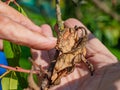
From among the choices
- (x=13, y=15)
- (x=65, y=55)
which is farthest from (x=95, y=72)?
(x=13, y=15)

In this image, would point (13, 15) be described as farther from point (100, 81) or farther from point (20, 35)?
point (100, 81)

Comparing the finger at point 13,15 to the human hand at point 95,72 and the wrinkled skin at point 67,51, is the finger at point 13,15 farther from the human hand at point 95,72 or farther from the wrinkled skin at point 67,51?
the human hand at point 95,72

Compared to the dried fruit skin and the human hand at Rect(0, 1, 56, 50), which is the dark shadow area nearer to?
the dried fruit skin

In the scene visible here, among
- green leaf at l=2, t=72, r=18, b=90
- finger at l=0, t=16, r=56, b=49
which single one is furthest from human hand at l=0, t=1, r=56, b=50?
green leaf at l=2, t=72, r=18, b=90

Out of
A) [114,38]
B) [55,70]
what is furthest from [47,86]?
[114,38]

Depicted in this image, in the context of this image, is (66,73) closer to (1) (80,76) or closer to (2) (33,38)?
(1) (80,76)

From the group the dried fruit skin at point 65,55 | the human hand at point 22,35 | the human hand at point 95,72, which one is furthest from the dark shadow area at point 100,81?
the human hand at point 22,35
